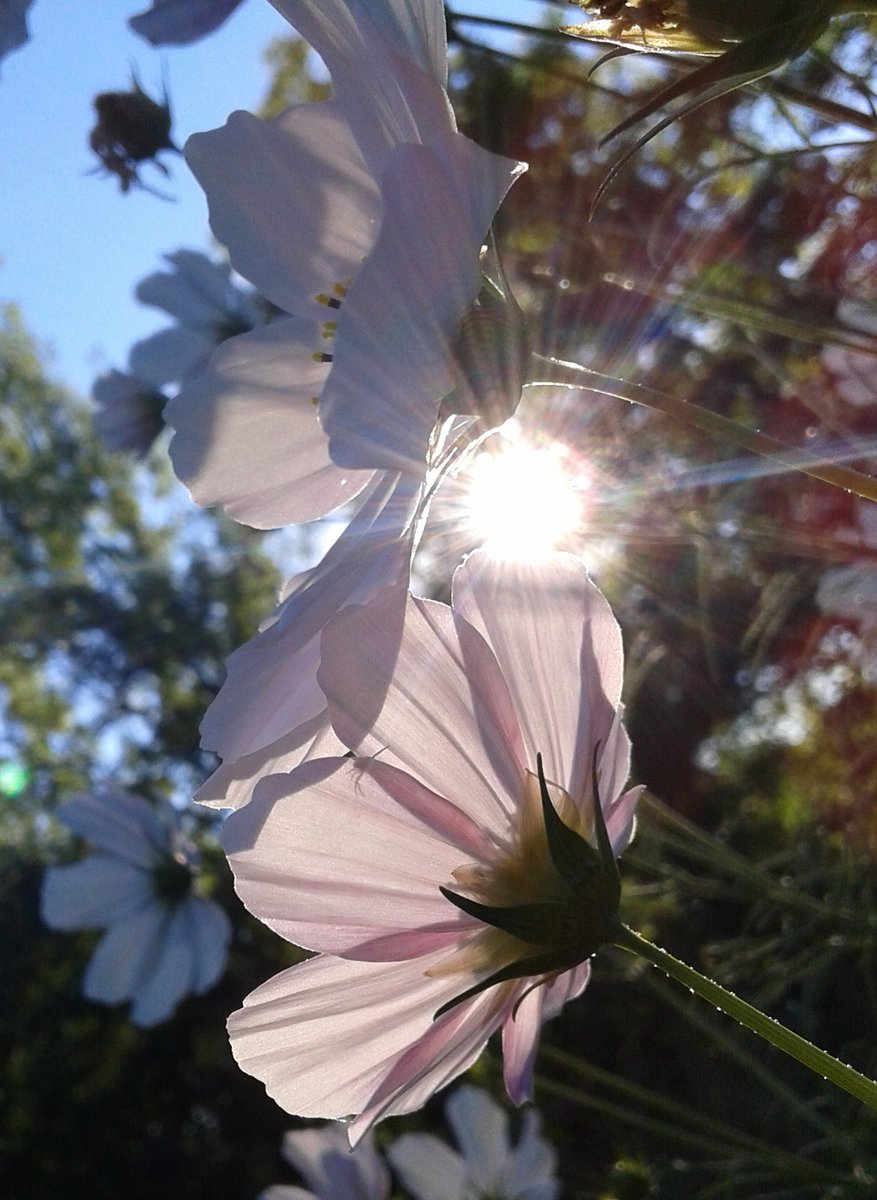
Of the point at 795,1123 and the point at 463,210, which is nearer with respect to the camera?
the point at 463,210

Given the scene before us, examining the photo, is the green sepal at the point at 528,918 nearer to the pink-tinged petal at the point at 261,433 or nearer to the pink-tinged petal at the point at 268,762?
the pink-tinged petal at the point at 268,762

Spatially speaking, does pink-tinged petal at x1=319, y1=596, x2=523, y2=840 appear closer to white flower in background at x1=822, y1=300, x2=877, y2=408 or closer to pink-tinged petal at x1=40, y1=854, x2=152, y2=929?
white flower in background at x1=822, y1=300, x2=877, y2=408

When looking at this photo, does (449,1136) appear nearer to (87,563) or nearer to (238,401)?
(238,401)

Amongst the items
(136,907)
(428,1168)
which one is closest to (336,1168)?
(428,1168)

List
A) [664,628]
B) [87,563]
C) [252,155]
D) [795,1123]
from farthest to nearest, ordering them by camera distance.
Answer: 1. [87,563]
2. [664,628]
3. [795,1123]
4. [252,155]

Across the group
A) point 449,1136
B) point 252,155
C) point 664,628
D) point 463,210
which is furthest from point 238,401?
point 449,1136

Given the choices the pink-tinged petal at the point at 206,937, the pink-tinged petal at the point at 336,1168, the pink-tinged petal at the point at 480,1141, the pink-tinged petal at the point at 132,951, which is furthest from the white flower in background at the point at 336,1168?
the pink-tinged petal at the point at 132,951
